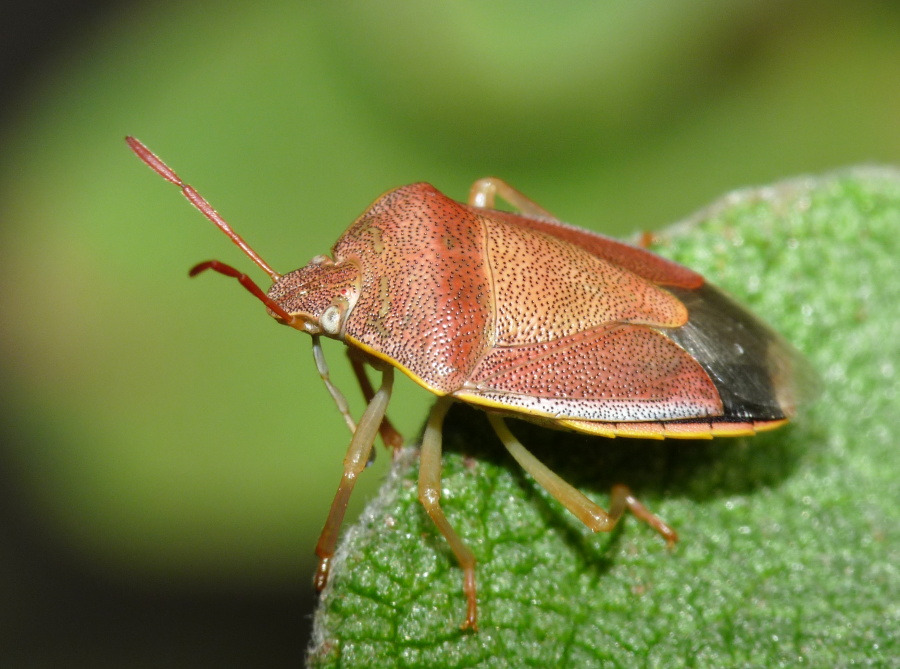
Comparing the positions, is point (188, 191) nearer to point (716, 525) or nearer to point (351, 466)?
point (351, 466)

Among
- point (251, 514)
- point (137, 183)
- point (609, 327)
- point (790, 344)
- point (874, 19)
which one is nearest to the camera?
point (609, 327)

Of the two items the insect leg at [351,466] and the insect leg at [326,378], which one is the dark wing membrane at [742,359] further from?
the insect leg at [326,378]

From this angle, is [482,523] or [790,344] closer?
[482,523]

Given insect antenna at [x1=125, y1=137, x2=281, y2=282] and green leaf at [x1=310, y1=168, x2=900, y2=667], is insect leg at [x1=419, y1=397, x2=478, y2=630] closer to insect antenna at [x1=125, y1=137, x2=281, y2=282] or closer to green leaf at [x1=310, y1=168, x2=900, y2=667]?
green leaf at [x1=310, y1=168, x2=900, y2=667]

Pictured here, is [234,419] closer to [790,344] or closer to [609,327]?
[609,327]

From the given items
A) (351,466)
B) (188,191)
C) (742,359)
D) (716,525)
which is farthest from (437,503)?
(188,191)

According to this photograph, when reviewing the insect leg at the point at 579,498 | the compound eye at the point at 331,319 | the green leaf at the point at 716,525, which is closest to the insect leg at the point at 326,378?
the compound eye at the point at 331,319

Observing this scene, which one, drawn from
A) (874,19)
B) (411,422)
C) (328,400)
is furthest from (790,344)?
(874,19)
